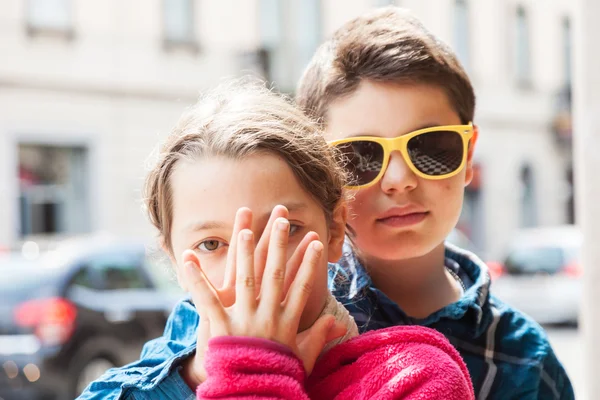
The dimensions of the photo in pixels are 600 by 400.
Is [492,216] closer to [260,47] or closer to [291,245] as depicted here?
[260,47]

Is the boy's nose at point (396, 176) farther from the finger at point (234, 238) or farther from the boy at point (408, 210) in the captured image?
the finger at point (234, 238)

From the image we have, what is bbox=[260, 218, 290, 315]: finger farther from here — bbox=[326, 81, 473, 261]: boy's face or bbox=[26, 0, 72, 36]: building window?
bbox=[26, 0, 72, 36]: building window

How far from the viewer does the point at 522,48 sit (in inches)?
930

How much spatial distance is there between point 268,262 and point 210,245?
171mm

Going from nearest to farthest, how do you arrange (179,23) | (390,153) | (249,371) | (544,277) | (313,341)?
(249,371), (313,341), (390,153), (544,277), (179,23)

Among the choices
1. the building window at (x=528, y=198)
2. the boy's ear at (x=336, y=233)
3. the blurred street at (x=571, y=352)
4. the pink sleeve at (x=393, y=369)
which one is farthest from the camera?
the building window at (x=528, y=198)

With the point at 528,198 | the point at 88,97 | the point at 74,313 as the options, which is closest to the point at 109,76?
the point at 88,97

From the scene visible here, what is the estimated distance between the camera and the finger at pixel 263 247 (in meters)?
1.19

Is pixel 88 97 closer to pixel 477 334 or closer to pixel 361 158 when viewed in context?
pixel 361 158

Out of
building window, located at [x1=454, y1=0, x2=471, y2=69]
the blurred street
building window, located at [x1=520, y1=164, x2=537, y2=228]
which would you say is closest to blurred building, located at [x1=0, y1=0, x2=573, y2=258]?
building window, located at [x1=454, y1=0, x2=471, y2=69]

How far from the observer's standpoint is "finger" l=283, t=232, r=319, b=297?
1.22 metres

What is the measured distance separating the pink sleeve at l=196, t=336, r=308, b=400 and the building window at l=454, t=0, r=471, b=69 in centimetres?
2136

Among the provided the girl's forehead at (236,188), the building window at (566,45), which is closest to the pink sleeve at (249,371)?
the girl's forehead at (236,188)

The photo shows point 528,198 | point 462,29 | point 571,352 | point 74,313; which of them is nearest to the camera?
point 74,313
